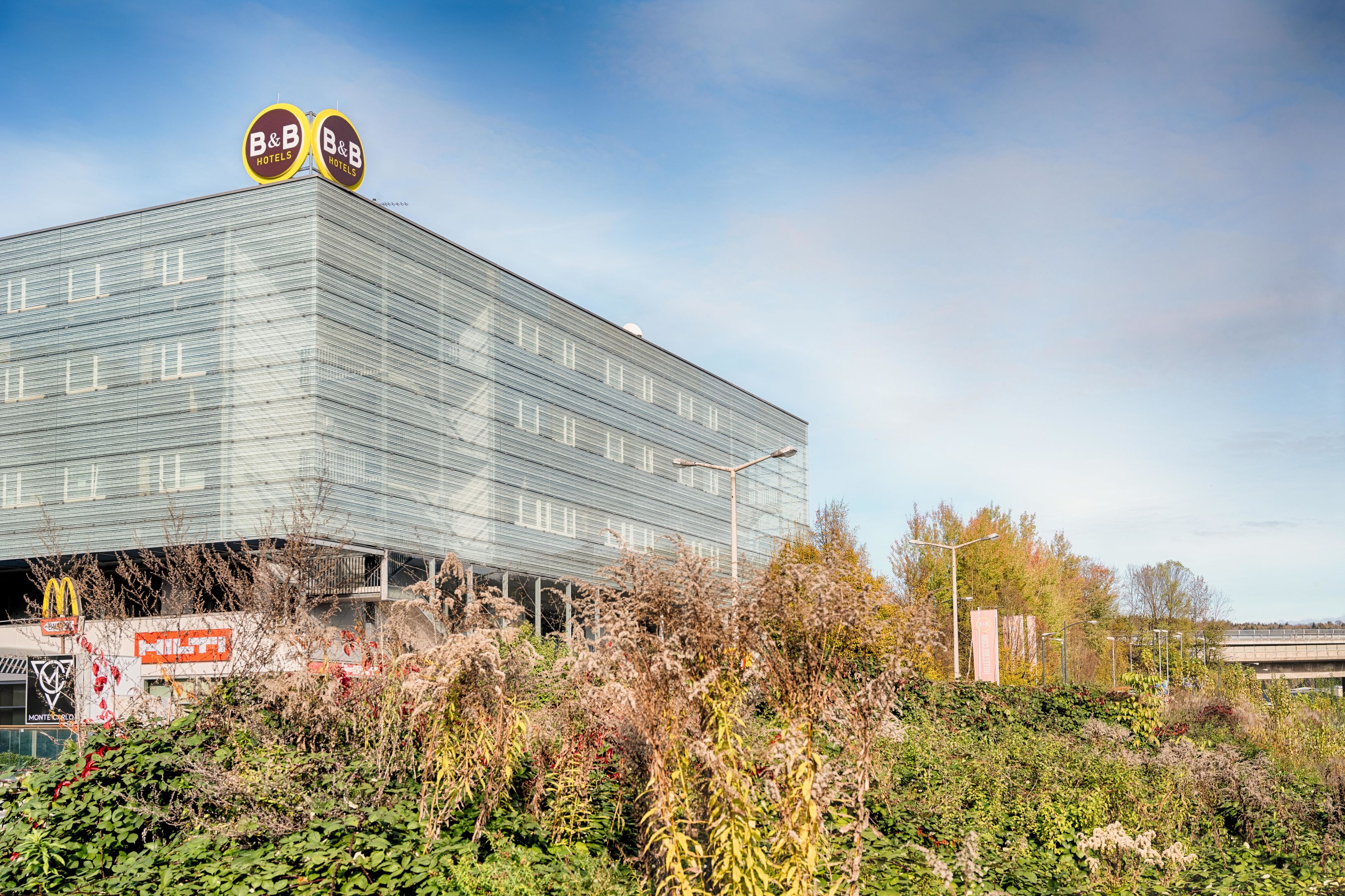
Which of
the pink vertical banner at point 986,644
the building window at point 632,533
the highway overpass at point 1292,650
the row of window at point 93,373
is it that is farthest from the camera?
the highway overpass at point 1292,650

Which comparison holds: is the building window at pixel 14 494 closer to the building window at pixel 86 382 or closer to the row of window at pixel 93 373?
the row of window at pixel 93 373

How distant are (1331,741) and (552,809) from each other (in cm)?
1679

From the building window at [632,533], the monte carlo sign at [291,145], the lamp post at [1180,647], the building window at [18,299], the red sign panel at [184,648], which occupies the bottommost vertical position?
the lamp post at [1180,647]

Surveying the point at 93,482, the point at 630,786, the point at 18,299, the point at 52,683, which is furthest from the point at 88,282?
the point at 630,786

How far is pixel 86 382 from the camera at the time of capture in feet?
129

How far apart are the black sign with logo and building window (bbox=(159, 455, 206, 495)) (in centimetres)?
625

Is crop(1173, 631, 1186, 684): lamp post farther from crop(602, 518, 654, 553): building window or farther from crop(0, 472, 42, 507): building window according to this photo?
crop(0, 472, 42, 507): building window

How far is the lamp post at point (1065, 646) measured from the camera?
48.0 metres

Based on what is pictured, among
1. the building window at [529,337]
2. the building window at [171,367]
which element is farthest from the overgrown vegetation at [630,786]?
the building window at [529,337]

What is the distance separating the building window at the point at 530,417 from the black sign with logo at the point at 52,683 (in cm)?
1858

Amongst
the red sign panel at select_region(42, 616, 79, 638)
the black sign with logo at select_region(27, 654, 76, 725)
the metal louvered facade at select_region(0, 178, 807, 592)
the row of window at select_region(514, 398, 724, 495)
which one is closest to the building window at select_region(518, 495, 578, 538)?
the metal louvered facade at select_region(0, 178, 807, 592)

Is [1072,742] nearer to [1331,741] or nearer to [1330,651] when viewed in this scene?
[1331,741]

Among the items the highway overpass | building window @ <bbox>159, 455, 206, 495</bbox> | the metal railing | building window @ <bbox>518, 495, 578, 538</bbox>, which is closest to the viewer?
building window @ <bbox>159, 455, 206, 495</bbox>

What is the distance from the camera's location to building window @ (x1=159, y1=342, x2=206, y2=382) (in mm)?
37531
